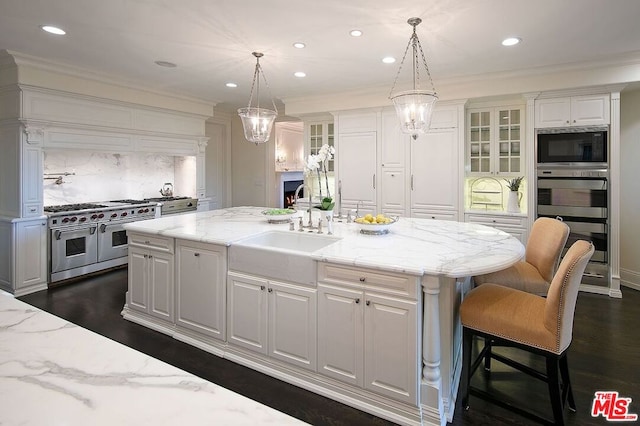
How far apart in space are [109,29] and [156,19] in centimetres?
53

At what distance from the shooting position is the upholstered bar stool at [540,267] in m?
2.54

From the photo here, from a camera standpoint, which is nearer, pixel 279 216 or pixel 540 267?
pixel 540 267

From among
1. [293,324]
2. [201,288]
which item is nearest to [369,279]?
[293,324]

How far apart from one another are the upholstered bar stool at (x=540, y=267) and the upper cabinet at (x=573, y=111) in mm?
2254

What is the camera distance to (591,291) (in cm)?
438

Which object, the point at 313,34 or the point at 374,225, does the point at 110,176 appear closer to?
the point at 313,34

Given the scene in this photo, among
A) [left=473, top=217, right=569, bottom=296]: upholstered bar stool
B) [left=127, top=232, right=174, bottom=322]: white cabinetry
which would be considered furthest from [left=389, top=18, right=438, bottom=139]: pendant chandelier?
[left=127, top=232, right=174, bottom=322]: white cabinetry

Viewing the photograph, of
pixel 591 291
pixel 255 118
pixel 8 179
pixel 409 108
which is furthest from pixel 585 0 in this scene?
pixel 8 179

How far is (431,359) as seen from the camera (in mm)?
2047

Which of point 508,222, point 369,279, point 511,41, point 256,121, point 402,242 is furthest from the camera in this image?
point 508,222

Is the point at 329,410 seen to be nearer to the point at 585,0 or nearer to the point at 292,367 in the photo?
the point at 292,367

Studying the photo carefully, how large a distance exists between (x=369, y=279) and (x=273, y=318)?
790mm

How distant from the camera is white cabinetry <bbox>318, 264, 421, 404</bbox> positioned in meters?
2.06

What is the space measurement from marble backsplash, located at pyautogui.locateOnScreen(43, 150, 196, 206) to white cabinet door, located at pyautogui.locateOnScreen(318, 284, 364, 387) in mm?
4297
